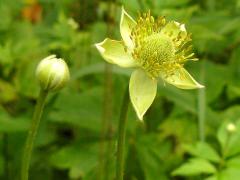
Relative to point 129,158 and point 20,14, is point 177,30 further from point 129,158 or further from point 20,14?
point 20,14

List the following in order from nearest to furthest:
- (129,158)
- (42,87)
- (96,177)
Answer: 1. (42,87)
2. (96,177)
3. (129,158)

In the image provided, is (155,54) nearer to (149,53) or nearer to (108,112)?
(149,53)

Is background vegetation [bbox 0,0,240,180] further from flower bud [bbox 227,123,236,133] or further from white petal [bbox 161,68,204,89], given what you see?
white petal [bbox 161,68,204,89]

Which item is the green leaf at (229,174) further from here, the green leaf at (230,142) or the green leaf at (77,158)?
the green leaf at (77,158)

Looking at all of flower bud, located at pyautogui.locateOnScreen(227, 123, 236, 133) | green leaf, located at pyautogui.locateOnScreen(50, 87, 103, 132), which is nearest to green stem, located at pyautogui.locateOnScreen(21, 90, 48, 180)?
flower bud, located at pyautogui.locateOnScreen(227, 123, 236, 133)

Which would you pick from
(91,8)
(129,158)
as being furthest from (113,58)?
(91,8)

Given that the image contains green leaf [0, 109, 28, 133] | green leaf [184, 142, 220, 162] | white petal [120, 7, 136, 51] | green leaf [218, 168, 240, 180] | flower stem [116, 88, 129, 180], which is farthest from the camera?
green leaf [0, 109, 28, 133]

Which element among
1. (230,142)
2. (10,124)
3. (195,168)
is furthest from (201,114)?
(10,124)
